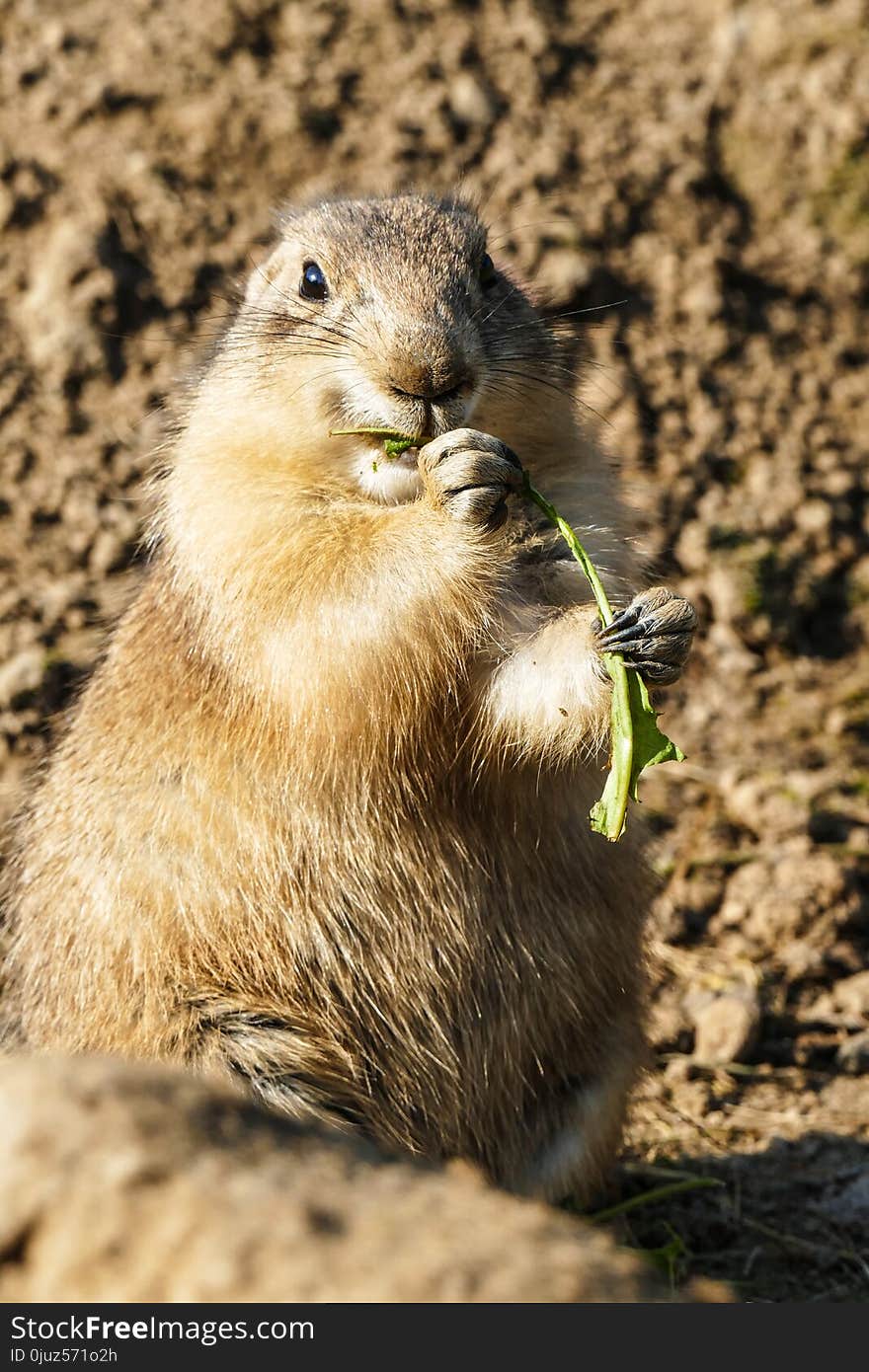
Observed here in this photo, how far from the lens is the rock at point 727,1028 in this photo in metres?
6.36

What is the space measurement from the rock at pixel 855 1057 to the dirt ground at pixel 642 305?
11 mm

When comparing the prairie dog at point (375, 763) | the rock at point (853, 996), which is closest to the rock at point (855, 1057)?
the rock at point (853, 996)

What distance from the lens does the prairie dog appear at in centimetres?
471

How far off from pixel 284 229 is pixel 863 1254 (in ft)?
13.6

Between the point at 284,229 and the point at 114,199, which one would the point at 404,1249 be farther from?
the point at 114,199

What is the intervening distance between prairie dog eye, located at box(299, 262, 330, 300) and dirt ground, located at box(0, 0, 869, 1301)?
4.68 ft

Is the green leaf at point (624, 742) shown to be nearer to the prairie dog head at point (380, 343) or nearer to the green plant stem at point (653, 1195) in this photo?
the prairie dog head at point (380, 343)

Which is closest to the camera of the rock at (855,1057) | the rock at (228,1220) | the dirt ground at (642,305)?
the rock at (228,1220)

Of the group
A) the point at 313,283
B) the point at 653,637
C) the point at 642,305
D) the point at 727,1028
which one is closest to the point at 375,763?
the point at 653,637

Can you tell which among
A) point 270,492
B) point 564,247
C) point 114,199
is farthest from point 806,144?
point 270,492

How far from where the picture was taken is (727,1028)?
6371 millimetres

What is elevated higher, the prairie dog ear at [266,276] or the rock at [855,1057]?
the prairie dog ear at [266,276]

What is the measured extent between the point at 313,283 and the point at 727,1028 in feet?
10.6

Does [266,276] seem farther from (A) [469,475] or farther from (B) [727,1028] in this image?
A: (B) [727,1028]
